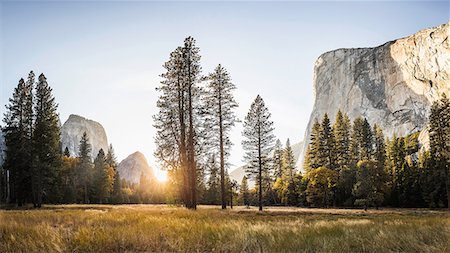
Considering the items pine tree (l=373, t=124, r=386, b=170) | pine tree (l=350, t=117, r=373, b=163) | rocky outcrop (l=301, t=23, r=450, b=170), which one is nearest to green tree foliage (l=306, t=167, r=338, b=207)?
pine tree (l=373, t=124, r=386, b=170)

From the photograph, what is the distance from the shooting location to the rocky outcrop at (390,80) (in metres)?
108

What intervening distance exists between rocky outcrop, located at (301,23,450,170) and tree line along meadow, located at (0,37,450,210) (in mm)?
34725

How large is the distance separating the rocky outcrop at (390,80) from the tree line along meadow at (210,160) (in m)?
34.7

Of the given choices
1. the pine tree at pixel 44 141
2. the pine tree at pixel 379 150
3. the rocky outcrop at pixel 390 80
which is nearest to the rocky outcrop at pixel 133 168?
the rocky outcrop at pixel 390 80

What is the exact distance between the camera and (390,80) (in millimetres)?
130750

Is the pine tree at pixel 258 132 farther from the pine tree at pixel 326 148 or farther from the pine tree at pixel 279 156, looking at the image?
the pine tree at pixel 279 156

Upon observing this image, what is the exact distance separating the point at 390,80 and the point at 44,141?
130m

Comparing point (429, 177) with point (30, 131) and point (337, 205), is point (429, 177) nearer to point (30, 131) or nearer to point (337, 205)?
point (337, 205)

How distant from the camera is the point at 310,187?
191 ft

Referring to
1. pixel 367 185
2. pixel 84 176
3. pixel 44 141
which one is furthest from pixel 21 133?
pixel 367 185

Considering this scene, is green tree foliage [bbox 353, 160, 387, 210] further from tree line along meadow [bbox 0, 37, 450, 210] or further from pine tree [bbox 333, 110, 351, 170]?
pine tree [bbox 333, 110, 351, 170]

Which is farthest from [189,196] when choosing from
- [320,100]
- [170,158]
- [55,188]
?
[320,100]

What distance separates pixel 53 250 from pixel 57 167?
33644mm

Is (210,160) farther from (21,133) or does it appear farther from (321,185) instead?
(321,185)
